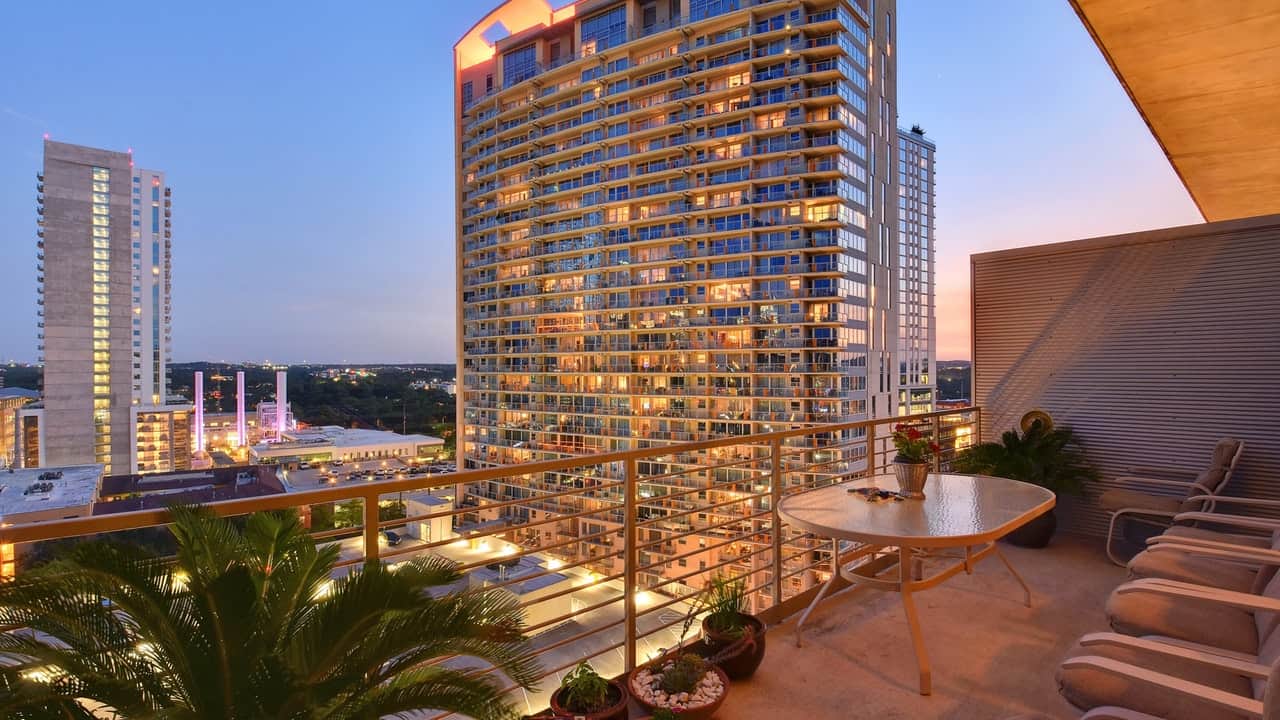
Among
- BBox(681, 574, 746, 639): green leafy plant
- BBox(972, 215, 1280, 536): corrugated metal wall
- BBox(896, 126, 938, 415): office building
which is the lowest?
BBox(681, 574, 746, 639): green leafy plant

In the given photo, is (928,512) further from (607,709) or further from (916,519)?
(607,709)

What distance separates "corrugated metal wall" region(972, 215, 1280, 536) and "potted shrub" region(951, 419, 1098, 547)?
29 cm

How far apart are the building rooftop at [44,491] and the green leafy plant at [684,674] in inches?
724

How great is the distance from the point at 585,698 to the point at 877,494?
161 centimetres

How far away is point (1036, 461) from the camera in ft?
14.3

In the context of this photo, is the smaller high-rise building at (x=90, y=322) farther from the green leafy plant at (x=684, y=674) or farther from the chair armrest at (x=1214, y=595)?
the chair armrest at (x=1214, y=595)

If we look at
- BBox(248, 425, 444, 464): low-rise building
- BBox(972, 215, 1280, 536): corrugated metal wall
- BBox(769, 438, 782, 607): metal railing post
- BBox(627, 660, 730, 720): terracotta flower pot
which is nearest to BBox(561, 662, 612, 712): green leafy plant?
BBox(627, 660, 730, 720): terracotta flower pot

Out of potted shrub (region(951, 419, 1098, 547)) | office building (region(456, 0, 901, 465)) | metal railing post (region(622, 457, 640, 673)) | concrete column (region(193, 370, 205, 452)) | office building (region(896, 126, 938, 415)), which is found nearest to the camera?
metal railing post (region(622, 457, 640, 673))

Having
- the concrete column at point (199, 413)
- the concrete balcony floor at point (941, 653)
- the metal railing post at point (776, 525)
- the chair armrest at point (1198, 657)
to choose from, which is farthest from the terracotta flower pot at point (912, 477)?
the concrete column at point (199, 413)

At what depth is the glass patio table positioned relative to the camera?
2.09 metres

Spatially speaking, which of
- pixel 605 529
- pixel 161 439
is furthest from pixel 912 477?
pixel 161 439

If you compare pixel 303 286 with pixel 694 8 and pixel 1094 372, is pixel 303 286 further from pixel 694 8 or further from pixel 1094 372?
pixel 1094 372

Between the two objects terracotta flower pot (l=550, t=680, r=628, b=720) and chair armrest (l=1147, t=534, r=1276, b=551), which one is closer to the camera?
terracotta flower pot (l=550, t=680, r=628, b=720)

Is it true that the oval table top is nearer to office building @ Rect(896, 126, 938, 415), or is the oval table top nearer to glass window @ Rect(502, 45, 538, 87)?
glass window @ Rect(502, 45, 538, 87)
